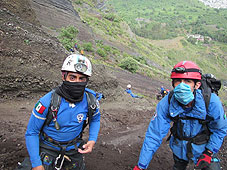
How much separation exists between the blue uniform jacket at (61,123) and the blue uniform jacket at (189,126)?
0.82 metres

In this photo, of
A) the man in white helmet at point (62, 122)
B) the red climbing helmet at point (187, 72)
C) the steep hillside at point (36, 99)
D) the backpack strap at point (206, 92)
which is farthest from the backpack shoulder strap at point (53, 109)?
the backpack strap at point (206, 92)

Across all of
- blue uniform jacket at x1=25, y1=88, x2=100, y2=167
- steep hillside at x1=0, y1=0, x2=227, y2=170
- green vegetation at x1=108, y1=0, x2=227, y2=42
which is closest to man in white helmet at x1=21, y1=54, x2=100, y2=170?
blue uniform jacket at x1=25, y1=88, x2=100, y2=167

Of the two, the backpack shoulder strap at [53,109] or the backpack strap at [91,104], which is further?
the backpack strap at [91,104]

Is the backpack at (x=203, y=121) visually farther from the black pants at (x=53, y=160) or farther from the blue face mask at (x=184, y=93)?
the black pants at (x=53, y=160)

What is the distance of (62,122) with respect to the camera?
2.12 metres

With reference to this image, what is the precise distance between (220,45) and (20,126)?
132505mm

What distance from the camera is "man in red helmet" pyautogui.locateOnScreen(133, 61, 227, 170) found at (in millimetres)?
2227

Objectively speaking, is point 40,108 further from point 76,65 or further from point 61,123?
point 76,65

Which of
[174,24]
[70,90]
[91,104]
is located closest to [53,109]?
[70,90]

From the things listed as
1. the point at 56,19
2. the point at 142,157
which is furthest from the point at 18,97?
the point at 56,19

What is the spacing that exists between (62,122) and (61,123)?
2 cm

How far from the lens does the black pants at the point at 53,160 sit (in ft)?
6.80

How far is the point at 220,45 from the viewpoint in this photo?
110 m

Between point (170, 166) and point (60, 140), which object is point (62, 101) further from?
point (170, 166)
